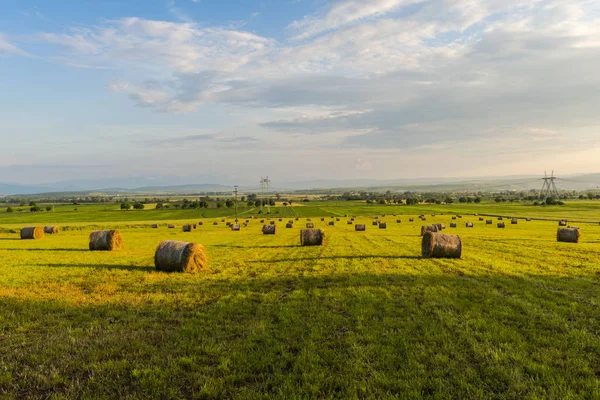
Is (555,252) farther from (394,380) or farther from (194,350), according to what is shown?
(194,350)

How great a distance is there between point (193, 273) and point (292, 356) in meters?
10.7

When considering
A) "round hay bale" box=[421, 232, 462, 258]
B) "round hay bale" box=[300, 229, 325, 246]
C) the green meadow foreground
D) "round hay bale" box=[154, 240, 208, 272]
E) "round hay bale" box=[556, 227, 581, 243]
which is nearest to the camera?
the green meadow foreground

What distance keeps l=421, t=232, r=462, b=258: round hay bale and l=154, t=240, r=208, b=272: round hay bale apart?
A: 13.2 m

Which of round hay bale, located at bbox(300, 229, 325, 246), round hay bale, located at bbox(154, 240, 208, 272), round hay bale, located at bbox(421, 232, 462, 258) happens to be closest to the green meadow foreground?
round hay bale, located at bbox(154, 240, 208, 272)

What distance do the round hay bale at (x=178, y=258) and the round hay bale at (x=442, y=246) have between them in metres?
13.2

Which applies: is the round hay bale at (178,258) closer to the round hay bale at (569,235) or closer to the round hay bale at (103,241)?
the round hay bale at (103,241)

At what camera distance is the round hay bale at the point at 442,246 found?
20797mm

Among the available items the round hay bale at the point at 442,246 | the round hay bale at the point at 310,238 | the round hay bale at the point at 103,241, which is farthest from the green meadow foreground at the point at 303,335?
the round hay bale at the point at 310,238

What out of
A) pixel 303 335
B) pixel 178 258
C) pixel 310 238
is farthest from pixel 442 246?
pixel 303 335

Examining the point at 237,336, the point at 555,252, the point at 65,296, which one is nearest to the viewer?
the point at 237,336

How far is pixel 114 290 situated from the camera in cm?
1310

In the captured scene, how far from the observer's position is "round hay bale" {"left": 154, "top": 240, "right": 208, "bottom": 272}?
55.8ft

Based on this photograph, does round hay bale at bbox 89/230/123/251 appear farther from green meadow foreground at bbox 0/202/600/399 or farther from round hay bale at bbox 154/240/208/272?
round hay bale at bbox 154/240/208/272

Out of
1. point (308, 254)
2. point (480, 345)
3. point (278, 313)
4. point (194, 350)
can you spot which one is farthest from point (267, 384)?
point (308, 254)
